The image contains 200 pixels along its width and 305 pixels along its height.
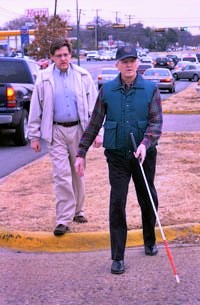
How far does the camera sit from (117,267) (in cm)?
496

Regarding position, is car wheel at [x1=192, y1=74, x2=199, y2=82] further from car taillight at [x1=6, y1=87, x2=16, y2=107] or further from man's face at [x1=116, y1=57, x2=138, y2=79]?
man's face at [x1=116, y1=57, x2=138, y2=79]

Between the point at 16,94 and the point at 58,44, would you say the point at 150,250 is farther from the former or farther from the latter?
the point at 16,94

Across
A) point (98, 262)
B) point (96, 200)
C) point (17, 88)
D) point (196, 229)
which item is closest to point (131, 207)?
point (96, 200)

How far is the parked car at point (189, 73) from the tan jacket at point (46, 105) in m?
46.8

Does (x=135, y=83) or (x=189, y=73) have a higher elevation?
(x=135, y=83)

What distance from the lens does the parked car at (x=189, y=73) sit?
169ft

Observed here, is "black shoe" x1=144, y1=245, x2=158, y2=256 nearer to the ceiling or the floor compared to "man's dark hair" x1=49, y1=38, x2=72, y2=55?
nearer to the floor

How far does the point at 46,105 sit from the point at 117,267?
1.78 metres

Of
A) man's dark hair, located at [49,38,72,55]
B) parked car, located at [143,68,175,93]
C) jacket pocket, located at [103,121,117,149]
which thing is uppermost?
man's dark hair, located at [49,38,72,55]

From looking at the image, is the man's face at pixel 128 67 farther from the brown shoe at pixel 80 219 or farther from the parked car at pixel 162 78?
the parked car at pixel 162 78

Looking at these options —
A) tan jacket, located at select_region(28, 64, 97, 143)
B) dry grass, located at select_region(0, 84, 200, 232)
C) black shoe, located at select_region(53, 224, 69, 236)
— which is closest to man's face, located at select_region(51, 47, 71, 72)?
tan jacket, located at select_region(28, 64, 97, 143)

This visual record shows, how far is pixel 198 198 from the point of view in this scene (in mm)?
7090

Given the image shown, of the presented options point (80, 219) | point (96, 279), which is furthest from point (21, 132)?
point (96, 279)

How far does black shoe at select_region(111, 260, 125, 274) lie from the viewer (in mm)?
4953
